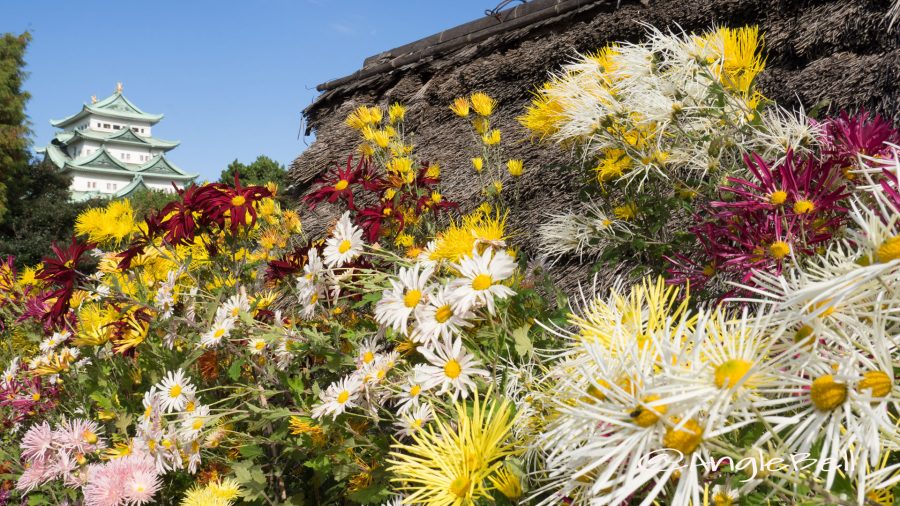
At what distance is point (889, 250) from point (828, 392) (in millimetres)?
95

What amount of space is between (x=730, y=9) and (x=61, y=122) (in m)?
52.5

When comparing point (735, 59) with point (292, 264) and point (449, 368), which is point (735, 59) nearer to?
point (449, 368)

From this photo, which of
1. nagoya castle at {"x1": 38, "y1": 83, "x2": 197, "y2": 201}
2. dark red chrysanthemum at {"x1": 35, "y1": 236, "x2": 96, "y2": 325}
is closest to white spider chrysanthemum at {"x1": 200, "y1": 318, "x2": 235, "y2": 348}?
dark red chrysanthemum at {"x1": 35, "y1": 236, "x2": 96, "y2": 325}

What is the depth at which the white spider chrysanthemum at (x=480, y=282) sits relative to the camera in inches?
33.7

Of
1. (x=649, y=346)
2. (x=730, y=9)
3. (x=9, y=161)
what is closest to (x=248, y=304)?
(x=649, y=346)

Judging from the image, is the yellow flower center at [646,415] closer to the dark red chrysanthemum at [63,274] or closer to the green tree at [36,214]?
the dark red chrysanthemum at [63,274]

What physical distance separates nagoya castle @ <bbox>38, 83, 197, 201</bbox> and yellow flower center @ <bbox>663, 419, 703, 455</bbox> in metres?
40.5

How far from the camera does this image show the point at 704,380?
39 cm

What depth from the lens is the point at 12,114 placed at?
20094 millimetres

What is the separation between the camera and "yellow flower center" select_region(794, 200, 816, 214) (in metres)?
0.80

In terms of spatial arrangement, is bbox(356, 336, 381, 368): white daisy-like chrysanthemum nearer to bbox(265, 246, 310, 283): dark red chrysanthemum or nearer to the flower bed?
the flower bed

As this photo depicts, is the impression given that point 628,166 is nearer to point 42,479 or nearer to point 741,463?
point 741,463

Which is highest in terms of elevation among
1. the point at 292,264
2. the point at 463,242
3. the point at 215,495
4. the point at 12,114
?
the point at 12,114

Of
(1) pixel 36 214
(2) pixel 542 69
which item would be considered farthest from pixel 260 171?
(2) pixel 542 69
